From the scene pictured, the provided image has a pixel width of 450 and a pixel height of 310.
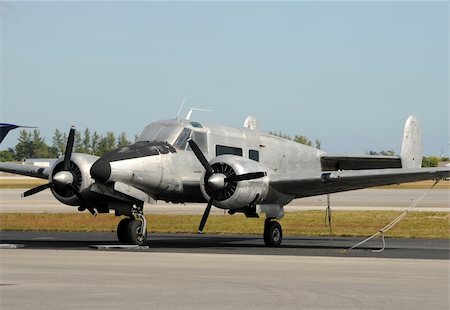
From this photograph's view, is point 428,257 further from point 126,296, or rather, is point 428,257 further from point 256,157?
point 126,296

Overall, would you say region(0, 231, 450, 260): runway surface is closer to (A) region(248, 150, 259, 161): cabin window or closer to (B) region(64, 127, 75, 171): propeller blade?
(B) region(64, 127, 75, 171): propeller blade

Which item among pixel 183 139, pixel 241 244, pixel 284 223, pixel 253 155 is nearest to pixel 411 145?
pixel 253 155

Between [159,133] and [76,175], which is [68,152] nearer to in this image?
[76,175]

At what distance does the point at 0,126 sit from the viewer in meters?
23.1

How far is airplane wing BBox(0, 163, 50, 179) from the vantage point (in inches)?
1088

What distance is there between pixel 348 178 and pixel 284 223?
1433cm

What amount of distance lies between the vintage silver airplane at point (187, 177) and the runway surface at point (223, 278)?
1273 mm

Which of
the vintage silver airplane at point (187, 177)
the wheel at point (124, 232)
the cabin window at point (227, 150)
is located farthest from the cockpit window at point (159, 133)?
the wheel at point (124, 232)

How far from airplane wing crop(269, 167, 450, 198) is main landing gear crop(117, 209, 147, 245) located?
152 inches

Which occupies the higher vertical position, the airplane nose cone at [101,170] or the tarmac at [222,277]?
the airplane nose cone at [101,170]

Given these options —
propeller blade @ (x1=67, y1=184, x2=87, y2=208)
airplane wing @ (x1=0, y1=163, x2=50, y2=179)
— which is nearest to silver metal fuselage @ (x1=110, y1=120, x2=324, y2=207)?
propeller blade @ (x1=67, y1=184, x2=87, y2=208)

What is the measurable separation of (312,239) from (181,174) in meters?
6.64

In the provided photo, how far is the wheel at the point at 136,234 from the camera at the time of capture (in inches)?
1008

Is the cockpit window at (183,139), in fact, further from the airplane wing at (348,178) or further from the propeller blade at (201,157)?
the airplane wing at (348,178)
